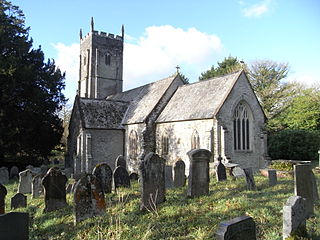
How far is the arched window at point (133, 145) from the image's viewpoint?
22.9 metres

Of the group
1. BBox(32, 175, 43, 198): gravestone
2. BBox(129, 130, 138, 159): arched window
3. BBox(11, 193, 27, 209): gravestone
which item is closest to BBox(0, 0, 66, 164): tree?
BBox(129, 130, 138, 159): arched window

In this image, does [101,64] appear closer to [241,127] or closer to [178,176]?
[241,127]

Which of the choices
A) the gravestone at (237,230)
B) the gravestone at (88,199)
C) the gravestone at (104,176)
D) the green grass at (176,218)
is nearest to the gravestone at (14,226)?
the green grass at (176,218)

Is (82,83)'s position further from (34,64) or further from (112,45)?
(34,64)

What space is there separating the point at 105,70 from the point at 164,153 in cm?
2024

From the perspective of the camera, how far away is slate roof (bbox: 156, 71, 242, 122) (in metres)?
18.5

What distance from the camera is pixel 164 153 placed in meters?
21.4

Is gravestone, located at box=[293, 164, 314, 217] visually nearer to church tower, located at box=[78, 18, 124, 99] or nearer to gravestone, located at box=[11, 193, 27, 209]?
gravestone, located at box=[11, 193, 27, 209]

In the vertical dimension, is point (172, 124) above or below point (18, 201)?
above

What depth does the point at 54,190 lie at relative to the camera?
8.81m

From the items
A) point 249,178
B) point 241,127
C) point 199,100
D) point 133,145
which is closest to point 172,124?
point 199,100

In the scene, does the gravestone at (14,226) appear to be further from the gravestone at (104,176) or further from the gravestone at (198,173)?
the gravestone at (104,176)

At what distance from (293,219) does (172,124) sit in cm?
1602

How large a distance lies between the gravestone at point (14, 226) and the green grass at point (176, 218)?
1.50m
